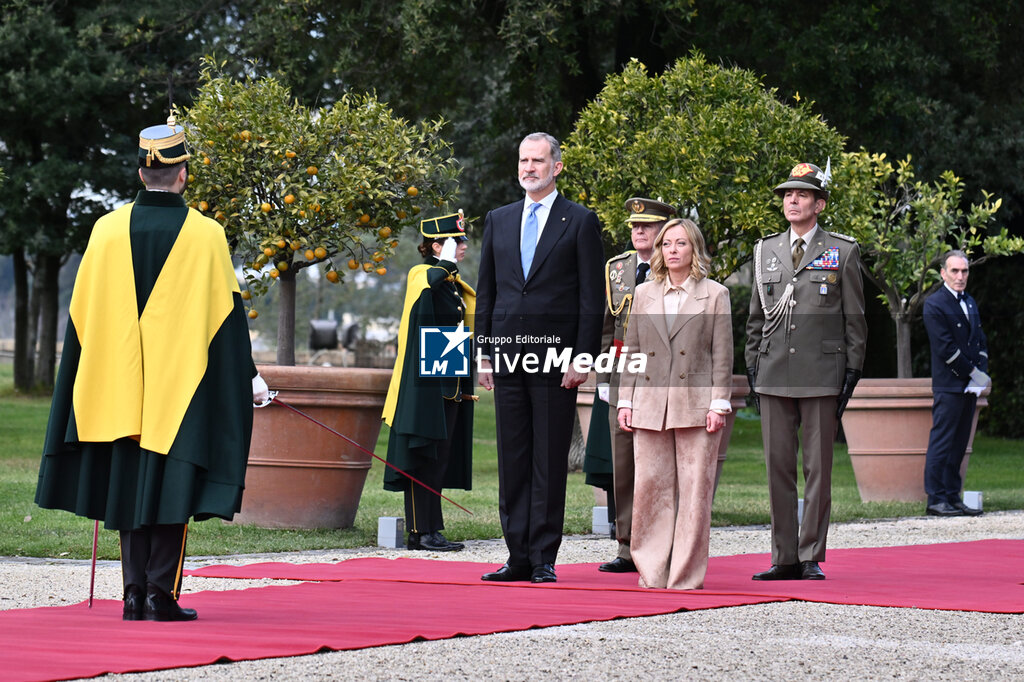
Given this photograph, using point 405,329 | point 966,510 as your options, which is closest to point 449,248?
point 405,329

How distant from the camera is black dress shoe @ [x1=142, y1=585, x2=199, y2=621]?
5672mm

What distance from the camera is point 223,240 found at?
232 inches

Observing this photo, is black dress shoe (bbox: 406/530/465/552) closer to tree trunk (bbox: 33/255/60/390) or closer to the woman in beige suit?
the woman in beige suit

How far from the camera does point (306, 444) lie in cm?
955

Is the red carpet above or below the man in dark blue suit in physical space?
below

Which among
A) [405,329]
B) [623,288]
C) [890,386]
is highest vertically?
[623,288]

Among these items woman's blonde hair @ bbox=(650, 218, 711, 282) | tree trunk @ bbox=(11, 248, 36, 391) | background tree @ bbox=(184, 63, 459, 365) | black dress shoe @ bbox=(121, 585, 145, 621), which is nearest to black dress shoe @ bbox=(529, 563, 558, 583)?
woman's blonde hair @ bbox=(650, 218, 711, 282)

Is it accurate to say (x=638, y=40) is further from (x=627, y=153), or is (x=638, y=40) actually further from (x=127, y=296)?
(x=127, y=296)

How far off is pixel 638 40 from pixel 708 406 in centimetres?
1186

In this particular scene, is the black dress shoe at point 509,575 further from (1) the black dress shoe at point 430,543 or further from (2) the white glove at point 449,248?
(2) the white glove at point 449,248

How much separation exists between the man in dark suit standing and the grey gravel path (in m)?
1.23

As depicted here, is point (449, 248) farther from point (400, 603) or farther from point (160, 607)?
point (160, 607)

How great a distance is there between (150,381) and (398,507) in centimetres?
643

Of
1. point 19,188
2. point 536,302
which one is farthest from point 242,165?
point 19,188
